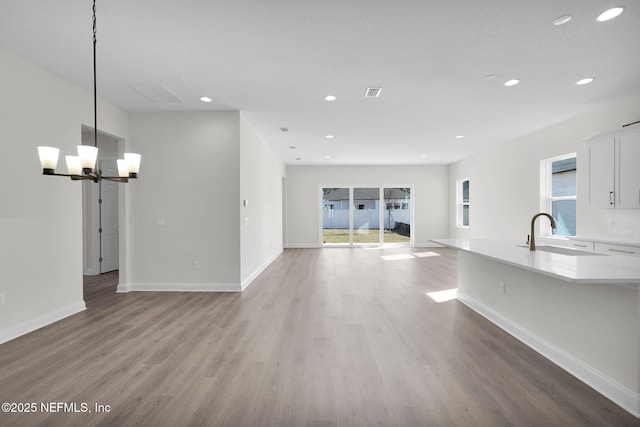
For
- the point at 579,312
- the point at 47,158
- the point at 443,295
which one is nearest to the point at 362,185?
the point at 443,295

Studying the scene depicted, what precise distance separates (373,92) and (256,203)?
3.05m

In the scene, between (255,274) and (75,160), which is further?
(255,274)

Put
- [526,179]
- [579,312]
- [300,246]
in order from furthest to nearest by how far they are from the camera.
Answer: [300,246]
[526,179]
[579,312]

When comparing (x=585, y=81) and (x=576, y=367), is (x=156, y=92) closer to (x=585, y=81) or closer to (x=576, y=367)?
(x=576, y=367)

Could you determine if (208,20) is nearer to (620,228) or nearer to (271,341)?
(271,341)

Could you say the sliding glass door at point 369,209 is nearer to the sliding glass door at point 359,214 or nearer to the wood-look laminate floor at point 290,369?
the sliding glass door at point 359,214

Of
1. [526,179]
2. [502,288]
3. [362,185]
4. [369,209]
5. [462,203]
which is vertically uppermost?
[362,185]

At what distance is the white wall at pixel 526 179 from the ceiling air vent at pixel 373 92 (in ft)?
11.1

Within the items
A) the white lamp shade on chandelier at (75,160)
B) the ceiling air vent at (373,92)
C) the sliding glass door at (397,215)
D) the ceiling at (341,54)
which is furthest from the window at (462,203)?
the white lamp shade on chandelier at (75,160)

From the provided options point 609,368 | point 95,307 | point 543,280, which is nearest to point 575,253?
point 543,280

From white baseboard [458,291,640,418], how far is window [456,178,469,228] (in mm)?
6852

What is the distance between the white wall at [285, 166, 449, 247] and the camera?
10594 millimetres

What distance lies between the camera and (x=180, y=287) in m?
4.98

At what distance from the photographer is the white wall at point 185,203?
496cm
